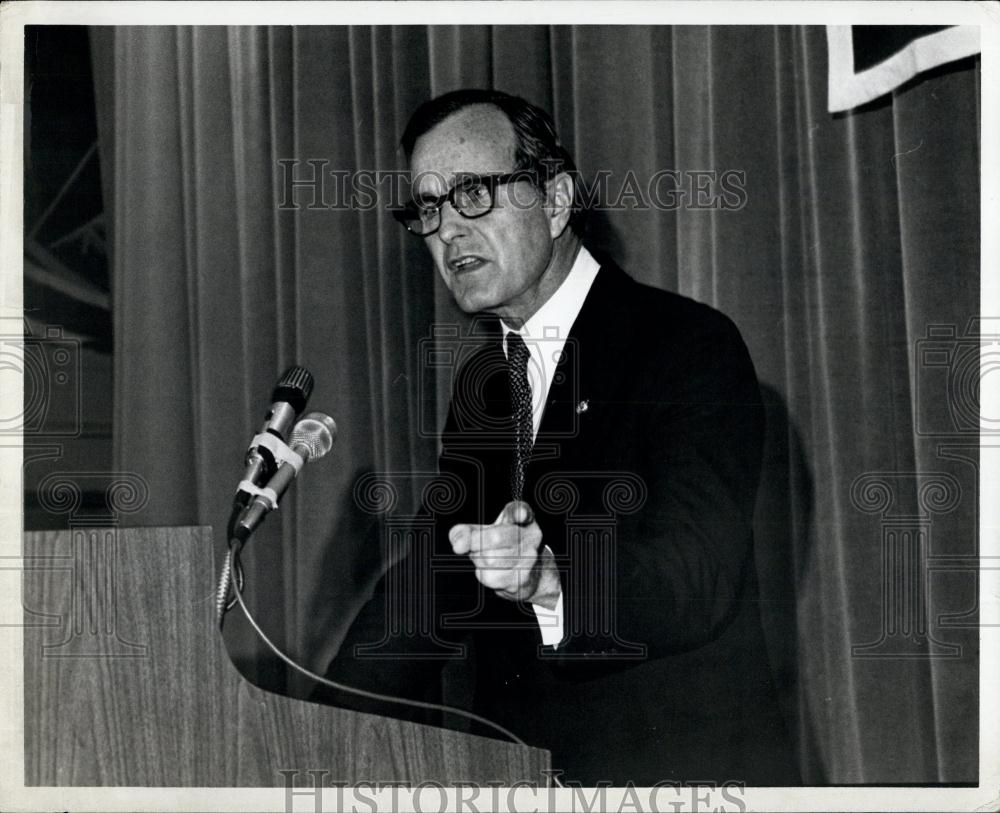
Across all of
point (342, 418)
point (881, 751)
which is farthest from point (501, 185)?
point (881, 751)

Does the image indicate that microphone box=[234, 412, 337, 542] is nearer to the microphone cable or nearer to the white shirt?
the microphone cable

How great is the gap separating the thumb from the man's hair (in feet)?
2.06

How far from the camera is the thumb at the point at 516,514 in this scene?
1.97m

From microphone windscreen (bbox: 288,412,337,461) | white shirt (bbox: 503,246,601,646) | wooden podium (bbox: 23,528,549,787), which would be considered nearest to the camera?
wooden podium (bbox: 23,528,549,787)

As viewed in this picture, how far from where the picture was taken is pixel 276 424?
2.11m

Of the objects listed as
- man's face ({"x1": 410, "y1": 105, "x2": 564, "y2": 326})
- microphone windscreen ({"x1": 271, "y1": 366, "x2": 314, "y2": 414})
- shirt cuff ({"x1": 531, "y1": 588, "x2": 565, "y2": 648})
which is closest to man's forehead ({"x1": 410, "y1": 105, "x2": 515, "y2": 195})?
man's face ({"x1": 410, "y1": 105, "x2": 564, "y2": 326})

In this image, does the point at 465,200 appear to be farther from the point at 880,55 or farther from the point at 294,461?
the point at 880,55

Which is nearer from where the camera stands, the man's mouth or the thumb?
the thumb

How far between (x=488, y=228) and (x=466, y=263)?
0.09 m

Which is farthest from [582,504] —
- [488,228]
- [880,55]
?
[880,55]

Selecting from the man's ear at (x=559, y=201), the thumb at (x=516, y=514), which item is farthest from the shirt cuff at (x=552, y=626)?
the man's ear at (x=559, y=201)

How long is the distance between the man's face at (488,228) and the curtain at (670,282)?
0.25 feet

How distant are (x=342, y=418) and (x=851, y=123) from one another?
1.32 metres

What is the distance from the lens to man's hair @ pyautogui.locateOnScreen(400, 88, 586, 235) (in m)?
2.28
